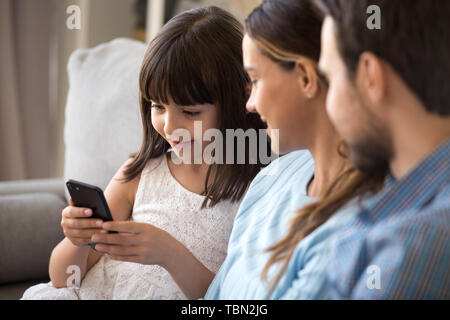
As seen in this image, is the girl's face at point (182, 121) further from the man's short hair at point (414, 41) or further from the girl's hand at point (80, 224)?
the man's short hair at point (414, 41)

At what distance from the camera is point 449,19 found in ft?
2.07

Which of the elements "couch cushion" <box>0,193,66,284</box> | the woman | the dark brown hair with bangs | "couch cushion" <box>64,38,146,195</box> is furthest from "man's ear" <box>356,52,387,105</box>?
"couch cushion" <box>0,193,66,284</box>

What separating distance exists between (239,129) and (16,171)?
1922 mm

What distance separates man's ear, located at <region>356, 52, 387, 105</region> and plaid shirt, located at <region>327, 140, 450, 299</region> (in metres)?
0.09

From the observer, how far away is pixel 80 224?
3.63ft

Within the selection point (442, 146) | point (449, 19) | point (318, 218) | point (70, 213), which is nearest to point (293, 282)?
point (318, 218)

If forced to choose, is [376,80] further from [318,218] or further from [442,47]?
[318,218]

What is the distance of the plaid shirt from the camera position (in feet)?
2.06

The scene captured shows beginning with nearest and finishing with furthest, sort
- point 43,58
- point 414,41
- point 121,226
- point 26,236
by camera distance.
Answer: point 414,41 → point 121,226 → point 26,236 → point 43,58

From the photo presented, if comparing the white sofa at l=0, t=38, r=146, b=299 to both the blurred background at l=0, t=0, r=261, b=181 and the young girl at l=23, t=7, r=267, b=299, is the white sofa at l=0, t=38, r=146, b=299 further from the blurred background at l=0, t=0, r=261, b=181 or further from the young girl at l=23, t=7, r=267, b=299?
the blurred background at l=0, t=0, r=261, b=181

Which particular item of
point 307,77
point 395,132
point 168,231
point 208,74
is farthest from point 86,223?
point 395,132

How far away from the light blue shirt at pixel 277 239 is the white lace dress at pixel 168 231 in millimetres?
180

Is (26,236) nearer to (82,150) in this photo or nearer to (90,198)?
(82,150)

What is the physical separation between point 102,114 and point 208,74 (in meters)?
0.59
